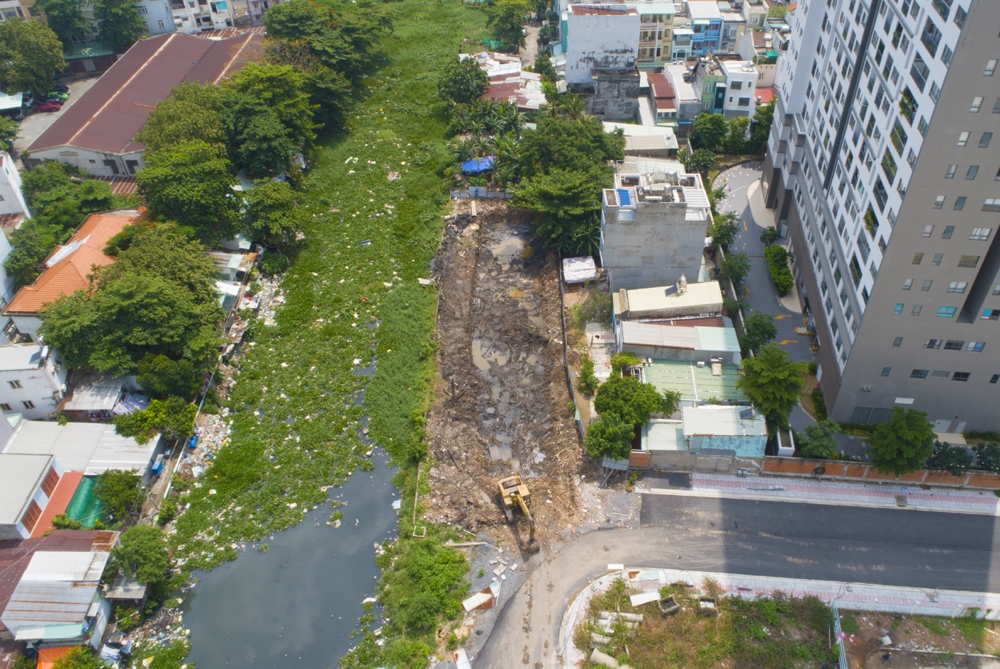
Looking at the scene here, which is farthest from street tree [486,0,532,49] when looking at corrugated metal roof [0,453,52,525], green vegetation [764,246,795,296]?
corrugated metal roof [0,453,52,525]

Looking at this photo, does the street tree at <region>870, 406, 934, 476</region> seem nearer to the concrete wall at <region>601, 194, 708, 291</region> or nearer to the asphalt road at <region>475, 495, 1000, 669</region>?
the asphalt road at <region>475, 495, 1000, 669</region>

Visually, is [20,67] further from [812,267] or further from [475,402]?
[812,267]

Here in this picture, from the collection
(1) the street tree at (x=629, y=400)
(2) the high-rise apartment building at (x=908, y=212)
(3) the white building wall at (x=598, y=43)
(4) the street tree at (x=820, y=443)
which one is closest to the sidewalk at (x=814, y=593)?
(4) the street tree at (x=820, y=443)

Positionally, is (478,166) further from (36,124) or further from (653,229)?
(36,124)

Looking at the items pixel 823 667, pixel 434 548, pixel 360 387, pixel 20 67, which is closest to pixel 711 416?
pixel 823 667

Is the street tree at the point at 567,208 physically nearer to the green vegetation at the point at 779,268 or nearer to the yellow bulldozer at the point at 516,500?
the green vegetation at the point at 779,268
